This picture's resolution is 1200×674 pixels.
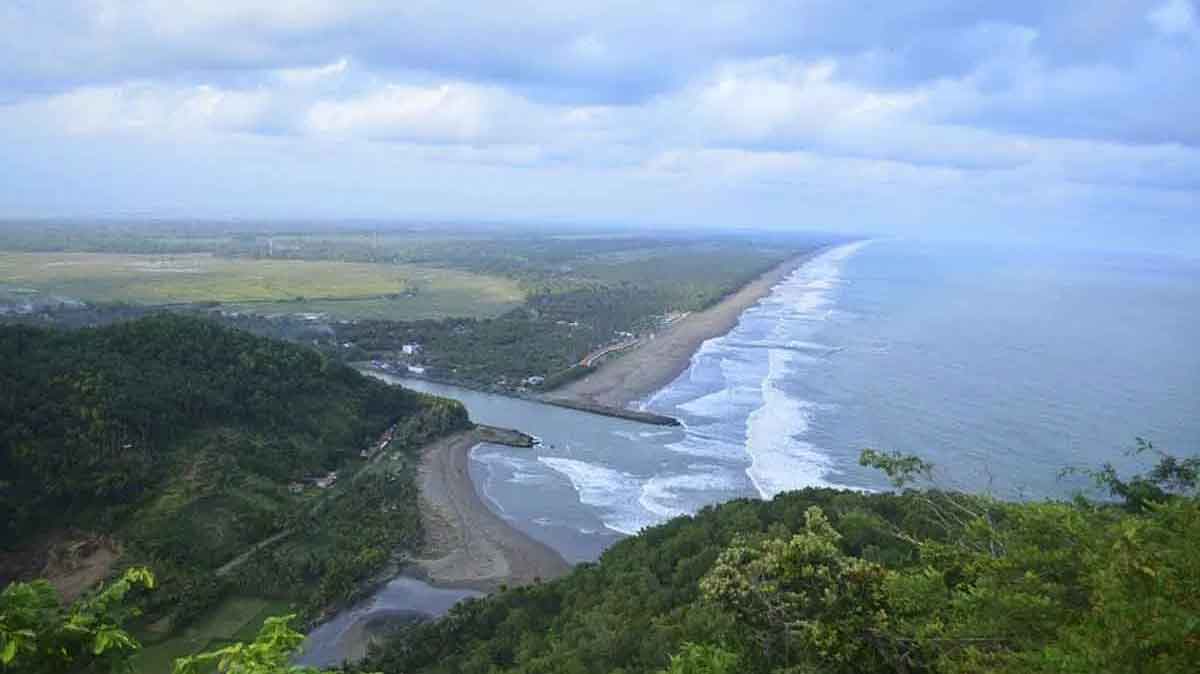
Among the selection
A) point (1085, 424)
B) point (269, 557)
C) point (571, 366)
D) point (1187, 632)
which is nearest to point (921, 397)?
point (1085, 424)

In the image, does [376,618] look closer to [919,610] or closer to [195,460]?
[195,460]

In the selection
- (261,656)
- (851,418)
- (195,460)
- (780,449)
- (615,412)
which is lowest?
(615,412)

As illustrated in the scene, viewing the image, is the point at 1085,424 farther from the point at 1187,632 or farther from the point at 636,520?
the point at 1187,632

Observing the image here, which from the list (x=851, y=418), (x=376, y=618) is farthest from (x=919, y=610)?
(x=851, y=418)

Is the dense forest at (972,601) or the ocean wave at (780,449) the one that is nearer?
the dense forest at (972,601)

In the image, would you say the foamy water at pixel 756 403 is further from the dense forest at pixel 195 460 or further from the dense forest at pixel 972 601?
the dense forest at pixel 972 601

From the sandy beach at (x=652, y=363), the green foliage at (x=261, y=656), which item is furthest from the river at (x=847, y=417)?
the green foliage at (x=261, y=656)
